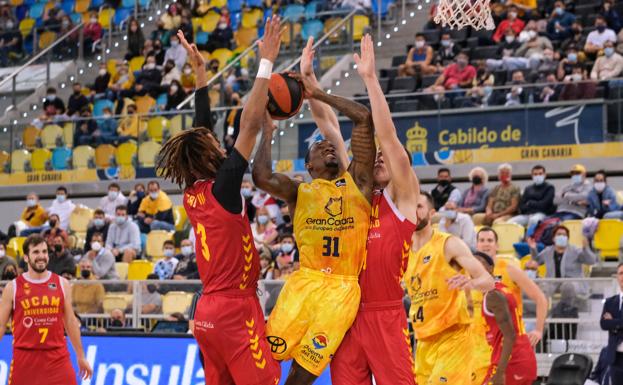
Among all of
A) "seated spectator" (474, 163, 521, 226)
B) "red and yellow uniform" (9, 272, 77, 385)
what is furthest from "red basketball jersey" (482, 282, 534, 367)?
"seated spectator" (474, 163, 521, 226)

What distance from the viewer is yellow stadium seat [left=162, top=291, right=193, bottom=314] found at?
47.8 ft

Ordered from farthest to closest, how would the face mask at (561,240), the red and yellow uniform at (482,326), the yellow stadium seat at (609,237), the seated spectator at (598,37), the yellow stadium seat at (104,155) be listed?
the yellow stadium seat at (104,155) < the seated spectator at (598,37) < the yellow stadium seat at (609,237) < the face mask at (561,240) < the red and yellow uniform at (482,326)

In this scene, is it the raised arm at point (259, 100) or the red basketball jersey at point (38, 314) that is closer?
the raised arm at point (259, 100)

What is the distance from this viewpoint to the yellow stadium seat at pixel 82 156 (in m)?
22.3

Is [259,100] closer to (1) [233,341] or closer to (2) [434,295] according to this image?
(1) [233,341]

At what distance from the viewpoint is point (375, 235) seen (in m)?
7.70

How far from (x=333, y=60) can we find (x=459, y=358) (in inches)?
495

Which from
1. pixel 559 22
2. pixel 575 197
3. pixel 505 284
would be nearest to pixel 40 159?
pixel 559 22

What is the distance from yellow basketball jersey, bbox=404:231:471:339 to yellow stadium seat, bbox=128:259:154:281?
29.7 feet

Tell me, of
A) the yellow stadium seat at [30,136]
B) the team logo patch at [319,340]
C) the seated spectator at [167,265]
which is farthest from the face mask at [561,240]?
the yellow stadium seat at [30,136]

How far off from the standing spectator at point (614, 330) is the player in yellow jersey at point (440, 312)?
3.27 m

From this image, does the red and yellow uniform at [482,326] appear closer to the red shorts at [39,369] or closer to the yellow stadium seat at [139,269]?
the red shorts at [39,369]

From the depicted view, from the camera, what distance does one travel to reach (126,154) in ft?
71.9

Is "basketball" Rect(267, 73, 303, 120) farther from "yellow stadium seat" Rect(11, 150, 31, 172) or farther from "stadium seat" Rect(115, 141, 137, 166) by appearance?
"yellow stadium seat" Rect(11, 150, 31, 172)
